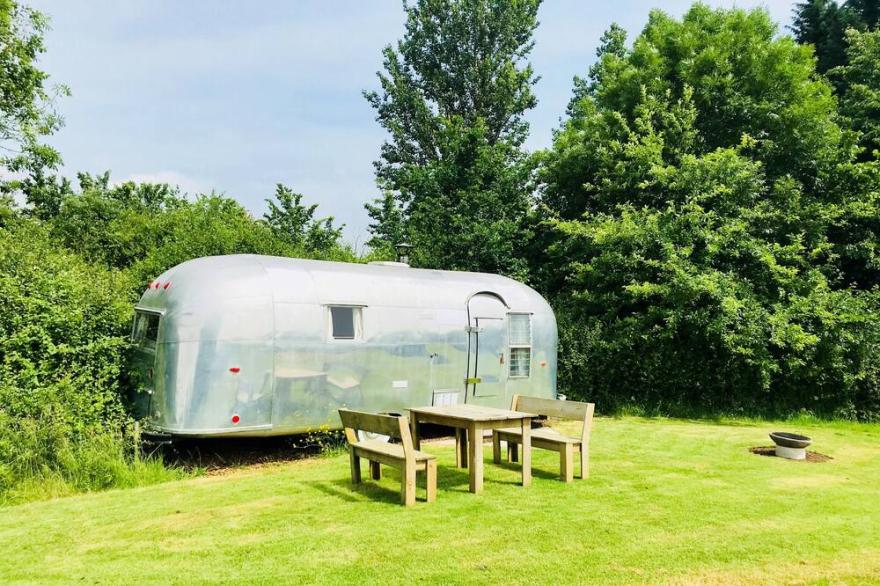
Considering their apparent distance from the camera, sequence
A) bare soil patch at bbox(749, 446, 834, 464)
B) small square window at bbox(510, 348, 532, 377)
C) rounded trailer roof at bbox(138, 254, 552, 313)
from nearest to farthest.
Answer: rounded trailer roof at bbox(138, 254, 552, 313)
bare soil patch at bbox(749, 446, 834, 464)
small square window at bbox(510, 348, 532, 377)

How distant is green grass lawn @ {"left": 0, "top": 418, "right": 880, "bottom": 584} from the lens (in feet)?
16.6

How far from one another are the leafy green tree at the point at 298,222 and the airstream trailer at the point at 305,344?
937 cm

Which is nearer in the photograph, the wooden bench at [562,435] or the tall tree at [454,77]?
the wooden bench at [562,435]

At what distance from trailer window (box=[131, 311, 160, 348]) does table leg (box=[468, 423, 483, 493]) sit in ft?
16.2

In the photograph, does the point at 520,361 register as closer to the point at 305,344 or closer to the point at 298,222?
the point at 305,344

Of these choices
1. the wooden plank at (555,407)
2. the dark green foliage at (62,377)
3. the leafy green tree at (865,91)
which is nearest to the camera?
the dark green foliage at (62,377)

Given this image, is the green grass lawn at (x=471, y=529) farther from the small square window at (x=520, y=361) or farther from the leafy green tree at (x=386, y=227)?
the leafy green tree at (x=386, y=227)

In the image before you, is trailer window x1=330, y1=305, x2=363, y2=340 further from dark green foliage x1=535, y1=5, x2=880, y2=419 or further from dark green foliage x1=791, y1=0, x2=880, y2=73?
dark green foliage x1=791, y1=0, x2=880, y2=73

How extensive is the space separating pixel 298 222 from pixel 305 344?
12.2 m

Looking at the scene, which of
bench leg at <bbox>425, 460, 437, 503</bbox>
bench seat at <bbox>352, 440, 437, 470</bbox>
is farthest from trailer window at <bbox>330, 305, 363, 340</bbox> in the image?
bench leg at <bbox>425, 460, 437, 503</bbox>

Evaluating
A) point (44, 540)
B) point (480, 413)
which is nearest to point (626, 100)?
point (480, 413)

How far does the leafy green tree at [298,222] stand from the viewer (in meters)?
21.0

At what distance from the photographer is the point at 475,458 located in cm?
736

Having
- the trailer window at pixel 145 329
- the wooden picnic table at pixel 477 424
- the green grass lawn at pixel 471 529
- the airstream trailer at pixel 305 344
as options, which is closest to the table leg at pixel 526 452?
the wooden picnic table at pixel 477 424
